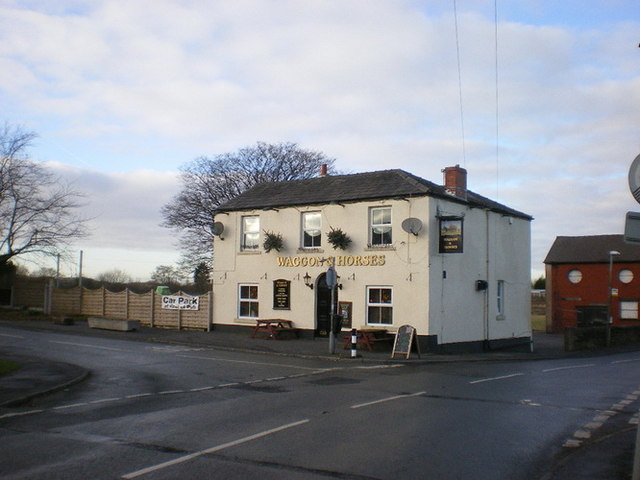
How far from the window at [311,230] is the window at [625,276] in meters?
36.7

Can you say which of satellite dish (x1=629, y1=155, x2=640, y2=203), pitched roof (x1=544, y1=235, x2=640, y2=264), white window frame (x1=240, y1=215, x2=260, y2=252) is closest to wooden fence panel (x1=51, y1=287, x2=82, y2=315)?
white window frame (x1=240, y1=215, x2=260, y2=252)

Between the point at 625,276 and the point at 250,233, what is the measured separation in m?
37.6

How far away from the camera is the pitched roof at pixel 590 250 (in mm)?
55062

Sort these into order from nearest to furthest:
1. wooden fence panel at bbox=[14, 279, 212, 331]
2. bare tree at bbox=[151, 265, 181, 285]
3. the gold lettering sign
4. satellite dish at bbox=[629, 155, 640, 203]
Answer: satellite dish at bbox=[629, 155, 640, 203] < the gold lettering sign < wooden fence panel at bbox=[14, 279, 212, 331] < bare tree at bbox=[151, 265, 181, 285]

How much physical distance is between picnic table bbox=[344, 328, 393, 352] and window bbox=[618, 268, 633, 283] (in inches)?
1457

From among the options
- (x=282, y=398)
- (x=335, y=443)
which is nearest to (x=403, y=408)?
(x=282, y=398)

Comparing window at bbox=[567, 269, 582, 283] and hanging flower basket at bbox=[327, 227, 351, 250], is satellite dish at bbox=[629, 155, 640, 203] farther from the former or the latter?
window at bbox=[567, 269, 582, 283]

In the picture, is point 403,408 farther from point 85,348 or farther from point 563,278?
point 563,278

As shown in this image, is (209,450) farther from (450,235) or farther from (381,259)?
(381,259)

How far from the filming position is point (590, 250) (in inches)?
2277

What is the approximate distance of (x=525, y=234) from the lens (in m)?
32.3

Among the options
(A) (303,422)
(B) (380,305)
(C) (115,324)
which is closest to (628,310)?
(B) (380,305)

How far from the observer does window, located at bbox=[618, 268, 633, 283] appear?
54625 millimetres

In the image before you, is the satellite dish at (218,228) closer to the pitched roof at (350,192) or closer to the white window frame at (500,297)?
the pitched roof at (350,192)
